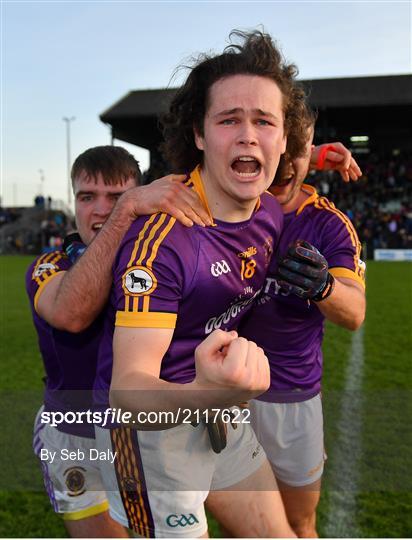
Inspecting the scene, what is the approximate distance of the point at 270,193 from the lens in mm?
2801

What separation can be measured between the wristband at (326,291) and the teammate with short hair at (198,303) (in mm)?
253

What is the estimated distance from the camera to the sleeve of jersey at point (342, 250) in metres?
2.66

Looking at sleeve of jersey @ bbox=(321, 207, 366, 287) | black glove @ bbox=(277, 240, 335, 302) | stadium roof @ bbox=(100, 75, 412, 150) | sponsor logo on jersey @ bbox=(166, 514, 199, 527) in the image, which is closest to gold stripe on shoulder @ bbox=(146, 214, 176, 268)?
black glove @ bbox=(277, 240, 335, 302)

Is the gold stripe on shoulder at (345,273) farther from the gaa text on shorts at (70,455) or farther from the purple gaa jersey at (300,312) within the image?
the gaa text on shorts at (70,455)

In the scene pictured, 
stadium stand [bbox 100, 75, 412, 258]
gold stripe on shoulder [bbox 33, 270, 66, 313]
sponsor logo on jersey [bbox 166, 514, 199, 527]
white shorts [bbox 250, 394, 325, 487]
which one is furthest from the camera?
stadium stand [bbox 100, 75, 412, 258]

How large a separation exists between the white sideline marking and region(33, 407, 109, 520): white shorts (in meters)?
1.58

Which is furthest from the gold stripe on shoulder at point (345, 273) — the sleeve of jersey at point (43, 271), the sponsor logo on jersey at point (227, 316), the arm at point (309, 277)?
the sleeve of jersey at point (43, 271)

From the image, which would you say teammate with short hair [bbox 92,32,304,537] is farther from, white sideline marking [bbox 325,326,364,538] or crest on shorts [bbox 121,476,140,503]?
white sideline marking [bbox 325,326,364,538]

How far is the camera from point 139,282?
180 cm

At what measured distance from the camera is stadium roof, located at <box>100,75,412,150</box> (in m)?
30.1

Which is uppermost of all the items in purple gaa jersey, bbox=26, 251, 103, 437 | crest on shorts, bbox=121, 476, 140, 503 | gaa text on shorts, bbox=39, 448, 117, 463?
purple gaa jersey, bbox=26, 251, 103, 437

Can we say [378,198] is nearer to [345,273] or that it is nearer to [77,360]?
[345,273]

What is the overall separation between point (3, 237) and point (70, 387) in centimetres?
3690

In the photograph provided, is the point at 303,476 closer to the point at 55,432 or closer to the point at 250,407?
the point at 250,407
